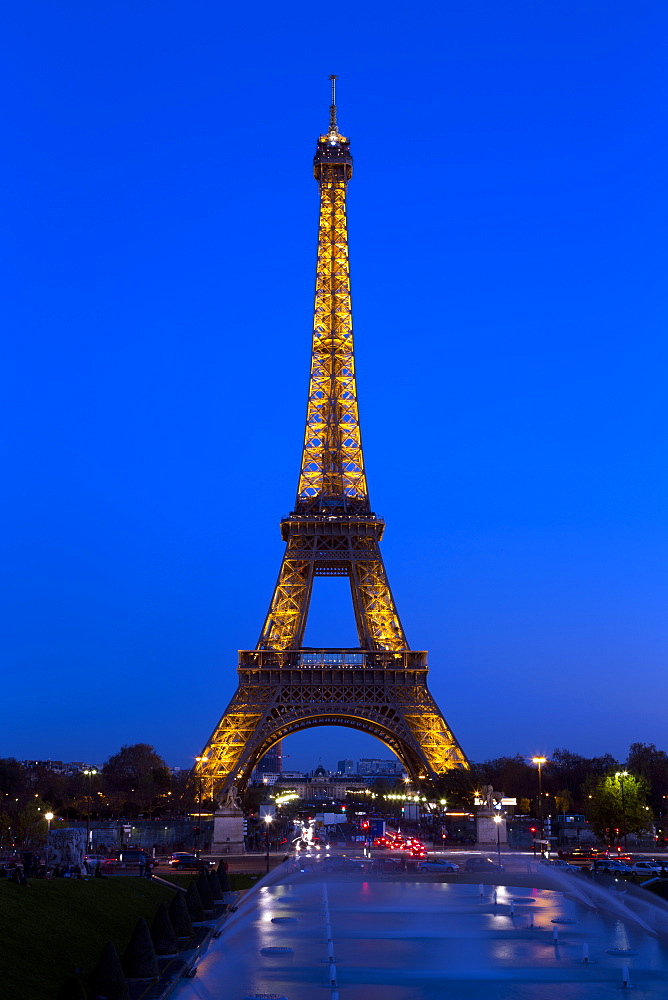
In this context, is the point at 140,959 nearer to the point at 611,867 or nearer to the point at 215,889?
the point at 215,889

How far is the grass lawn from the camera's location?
26.0 meters

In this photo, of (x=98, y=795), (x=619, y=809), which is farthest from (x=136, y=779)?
(x=619, y=809)

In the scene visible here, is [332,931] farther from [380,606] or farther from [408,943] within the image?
[380,606]

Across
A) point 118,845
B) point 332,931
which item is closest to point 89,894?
point 332,931

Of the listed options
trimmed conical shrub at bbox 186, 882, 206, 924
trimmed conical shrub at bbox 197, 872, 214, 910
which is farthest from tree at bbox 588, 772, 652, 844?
trimmed conical shrub at bbox 186, 882, 206, 924

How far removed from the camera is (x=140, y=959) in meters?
26.4

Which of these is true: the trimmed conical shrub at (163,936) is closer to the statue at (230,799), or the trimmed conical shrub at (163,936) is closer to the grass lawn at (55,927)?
the grass lawn at (55,927)

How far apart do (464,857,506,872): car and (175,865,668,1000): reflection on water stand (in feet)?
40.7

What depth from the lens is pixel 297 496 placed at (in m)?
98.1

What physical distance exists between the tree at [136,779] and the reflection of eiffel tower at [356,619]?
67.9 feet

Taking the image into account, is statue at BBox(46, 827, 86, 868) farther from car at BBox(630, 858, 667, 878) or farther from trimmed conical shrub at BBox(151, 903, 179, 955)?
car at BBox(630, 858, 667, 878)

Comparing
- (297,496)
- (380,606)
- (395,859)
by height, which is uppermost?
(297,496)

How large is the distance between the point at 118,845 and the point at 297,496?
38.0 meters

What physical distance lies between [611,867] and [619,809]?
2227 cm
